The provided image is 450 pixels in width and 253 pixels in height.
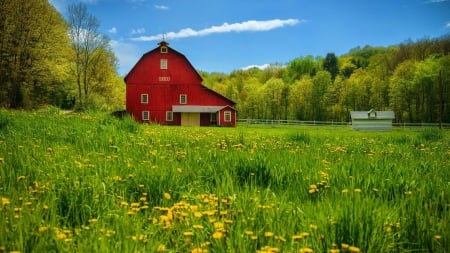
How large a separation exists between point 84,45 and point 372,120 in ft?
154

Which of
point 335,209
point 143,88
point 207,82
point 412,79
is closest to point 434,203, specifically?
point 335,209

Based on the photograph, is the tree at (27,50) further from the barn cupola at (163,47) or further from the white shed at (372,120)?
the white shed at (372,120)

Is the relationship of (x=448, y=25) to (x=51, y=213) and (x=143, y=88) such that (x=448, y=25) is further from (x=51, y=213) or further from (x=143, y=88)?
(x=51, y=213)

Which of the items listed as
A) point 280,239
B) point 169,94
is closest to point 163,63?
point 169,94

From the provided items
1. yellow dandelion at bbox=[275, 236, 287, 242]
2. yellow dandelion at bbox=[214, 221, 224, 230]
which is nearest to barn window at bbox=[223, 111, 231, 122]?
yellow dandelion at bbox=[214, 221, 224, 230]

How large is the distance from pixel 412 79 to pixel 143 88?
57.3 metres

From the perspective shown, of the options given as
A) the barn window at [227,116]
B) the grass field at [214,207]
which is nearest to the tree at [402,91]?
the barn window at [227,116]

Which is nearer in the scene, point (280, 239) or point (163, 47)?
point (280, 239)

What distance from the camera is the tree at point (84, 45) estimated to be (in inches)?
2226

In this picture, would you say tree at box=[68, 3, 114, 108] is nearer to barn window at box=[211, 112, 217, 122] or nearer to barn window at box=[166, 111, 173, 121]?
barn window at box=[166, 111, 173, 121]

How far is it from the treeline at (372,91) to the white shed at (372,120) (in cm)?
1225

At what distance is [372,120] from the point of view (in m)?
58.3

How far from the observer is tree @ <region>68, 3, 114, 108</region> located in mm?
56531

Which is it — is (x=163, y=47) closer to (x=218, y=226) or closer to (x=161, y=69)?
(x=161, y=69)
